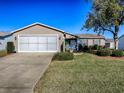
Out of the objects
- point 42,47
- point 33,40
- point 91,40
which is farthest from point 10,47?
point 91,40

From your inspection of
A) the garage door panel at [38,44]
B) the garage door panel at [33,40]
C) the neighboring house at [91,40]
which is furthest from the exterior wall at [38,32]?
the neighboring house at [91,40]

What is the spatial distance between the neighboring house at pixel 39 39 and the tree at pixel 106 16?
5.11m

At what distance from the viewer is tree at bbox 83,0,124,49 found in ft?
95.2

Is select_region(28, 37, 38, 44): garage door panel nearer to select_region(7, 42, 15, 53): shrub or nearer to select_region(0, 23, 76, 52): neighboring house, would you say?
select_region(0, 23, 76, 52): neighboring house

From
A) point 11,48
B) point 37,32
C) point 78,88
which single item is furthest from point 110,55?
point 78,88

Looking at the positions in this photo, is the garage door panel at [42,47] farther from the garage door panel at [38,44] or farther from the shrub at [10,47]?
the shrub at [10,47]

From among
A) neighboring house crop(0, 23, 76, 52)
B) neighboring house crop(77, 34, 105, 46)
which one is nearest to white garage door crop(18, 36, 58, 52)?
neighboring house crop(0, 23, 76, 52)

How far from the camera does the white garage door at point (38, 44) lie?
30578mm

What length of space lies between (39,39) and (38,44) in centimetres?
69

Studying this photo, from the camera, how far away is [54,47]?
30.6m

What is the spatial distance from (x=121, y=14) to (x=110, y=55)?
25.6 ft

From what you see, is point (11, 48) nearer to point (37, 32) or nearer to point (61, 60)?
point (37, 32)

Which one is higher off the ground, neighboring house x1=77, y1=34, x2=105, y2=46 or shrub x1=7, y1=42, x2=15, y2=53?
neighboring house x1=77, y1=34, x2=105, y2=46

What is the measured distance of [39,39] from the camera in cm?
3066
